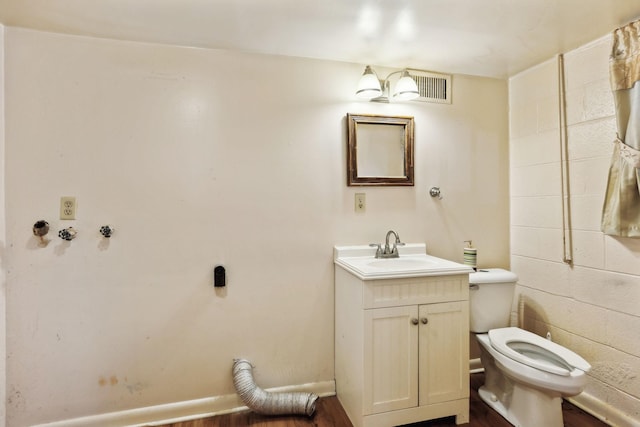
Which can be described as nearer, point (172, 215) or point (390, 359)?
point (390, 359)

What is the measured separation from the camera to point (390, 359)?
5.58 feet

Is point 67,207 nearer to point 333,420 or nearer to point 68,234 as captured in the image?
point 68,234

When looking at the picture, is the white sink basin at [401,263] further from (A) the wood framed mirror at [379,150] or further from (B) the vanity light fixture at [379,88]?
(B) the vanity light fixture at [379,88]

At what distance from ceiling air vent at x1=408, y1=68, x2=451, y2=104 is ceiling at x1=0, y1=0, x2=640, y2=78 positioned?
0.18 m

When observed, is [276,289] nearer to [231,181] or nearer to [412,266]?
[231,181]

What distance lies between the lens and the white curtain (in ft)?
5.33

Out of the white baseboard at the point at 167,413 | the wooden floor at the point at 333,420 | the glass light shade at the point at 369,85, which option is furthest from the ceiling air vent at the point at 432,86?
the white baseboard at the point at 167,413

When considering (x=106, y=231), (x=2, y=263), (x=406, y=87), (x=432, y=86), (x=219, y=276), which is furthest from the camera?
(x=432, y=86)

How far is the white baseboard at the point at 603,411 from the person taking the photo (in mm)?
1716

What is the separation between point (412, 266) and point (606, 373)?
1.18m

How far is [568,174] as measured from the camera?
6.65 ft

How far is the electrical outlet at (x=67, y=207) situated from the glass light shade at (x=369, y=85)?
168 cm

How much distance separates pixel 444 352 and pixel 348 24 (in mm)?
1771

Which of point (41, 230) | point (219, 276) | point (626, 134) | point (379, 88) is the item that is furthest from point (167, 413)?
point (626, 134)
